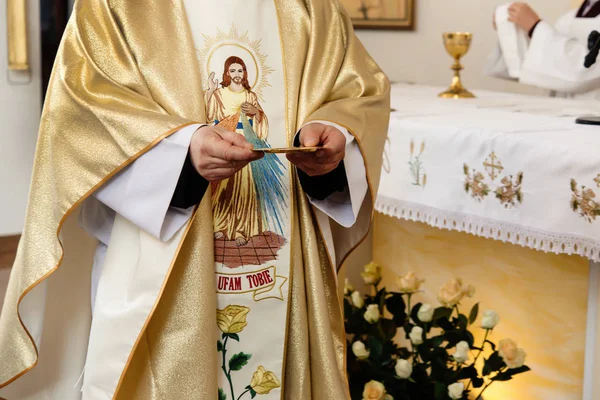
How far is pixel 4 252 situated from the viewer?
16.2 ft

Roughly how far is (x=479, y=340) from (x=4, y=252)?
3.30 meters

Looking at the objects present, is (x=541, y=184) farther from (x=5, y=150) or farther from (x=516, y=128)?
(x=5, y=150)

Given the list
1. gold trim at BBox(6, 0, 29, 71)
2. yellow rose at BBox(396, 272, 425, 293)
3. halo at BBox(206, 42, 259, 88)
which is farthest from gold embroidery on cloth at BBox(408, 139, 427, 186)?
gold trim at BBox(6, 0, 29, 71)

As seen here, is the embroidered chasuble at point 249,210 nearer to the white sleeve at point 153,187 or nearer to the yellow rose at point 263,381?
the yellow rose at point 263,381

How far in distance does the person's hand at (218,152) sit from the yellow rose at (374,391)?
44.1 inches

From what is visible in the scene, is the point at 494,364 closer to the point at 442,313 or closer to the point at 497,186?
the point at 442,313

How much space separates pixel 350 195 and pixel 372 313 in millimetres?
1021

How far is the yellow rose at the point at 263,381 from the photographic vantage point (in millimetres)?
1688

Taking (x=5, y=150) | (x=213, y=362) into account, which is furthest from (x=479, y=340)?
(x=5, y=150)

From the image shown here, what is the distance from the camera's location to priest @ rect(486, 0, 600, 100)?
3035 millimetres

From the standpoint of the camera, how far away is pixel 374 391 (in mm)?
2336

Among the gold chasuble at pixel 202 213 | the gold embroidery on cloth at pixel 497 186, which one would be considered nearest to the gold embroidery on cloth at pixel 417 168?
the gold embroidery on cloth at pixel 497 186

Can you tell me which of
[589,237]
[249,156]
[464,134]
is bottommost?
[589,237]

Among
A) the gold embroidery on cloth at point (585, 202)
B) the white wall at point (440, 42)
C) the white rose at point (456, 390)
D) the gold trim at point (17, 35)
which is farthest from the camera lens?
the gold trim at point (17, 35)
